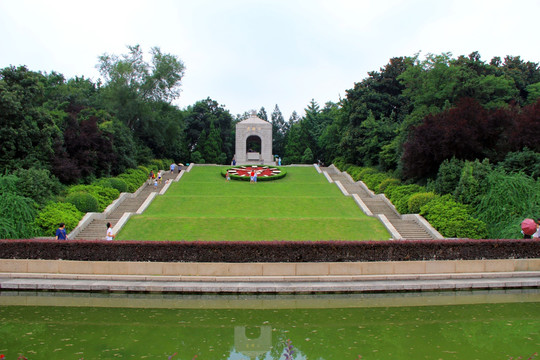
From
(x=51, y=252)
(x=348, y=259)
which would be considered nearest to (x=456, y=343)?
(x=348, y=259)

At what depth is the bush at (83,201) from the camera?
963 inches

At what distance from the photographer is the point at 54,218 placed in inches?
846

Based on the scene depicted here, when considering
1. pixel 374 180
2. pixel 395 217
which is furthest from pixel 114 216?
pixel 374 180

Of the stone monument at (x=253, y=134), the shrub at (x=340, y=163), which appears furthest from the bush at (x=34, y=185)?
the stone monument at (x=253, y=134)

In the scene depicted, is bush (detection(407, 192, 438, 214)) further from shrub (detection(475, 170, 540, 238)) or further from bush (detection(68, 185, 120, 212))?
bush (detection(68, 185, 120, 212))

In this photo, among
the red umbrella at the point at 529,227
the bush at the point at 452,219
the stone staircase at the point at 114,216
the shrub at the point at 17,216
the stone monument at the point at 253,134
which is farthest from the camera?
the stone monument at the point at 253,134

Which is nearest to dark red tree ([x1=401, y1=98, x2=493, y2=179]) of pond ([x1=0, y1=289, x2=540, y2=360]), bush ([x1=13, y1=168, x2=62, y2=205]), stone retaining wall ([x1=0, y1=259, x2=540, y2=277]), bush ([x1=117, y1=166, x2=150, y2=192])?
stone retaining wall ([x1=0, y1=259, x2=540, y2=277])

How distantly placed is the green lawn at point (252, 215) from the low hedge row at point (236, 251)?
550 centimetres

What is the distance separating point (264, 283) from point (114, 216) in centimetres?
1426

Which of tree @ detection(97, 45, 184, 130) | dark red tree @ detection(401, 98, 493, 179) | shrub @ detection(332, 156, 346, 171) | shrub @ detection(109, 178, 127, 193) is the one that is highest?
tree @ detection(97, 45, 184, 130)

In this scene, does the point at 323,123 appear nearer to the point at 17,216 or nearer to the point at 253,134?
the point at 253,134

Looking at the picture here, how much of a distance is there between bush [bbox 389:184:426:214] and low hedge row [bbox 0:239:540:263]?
973cm

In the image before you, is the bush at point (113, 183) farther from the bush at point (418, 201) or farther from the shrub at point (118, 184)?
the bush at point (418, 201)

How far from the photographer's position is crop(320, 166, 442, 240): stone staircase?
22672 millimetres
